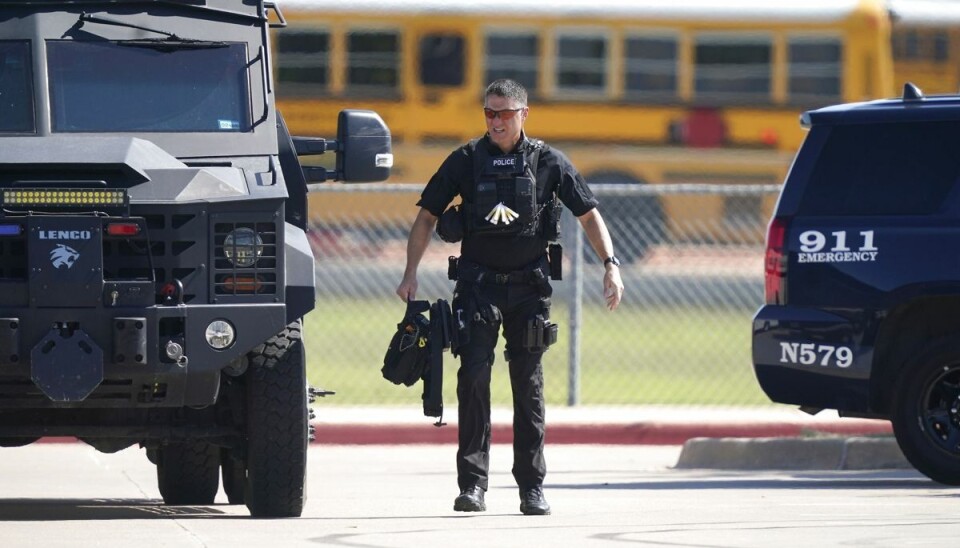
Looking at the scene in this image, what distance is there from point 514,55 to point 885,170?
1699cm

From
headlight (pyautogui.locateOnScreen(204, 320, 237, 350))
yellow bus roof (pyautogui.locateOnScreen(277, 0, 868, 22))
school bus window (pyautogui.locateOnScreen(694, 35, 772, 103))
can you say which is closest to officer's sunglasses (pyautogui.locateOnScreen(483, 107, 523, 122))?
headlight (pyautogui.locateOnScreen(204, 320, 237, 350))

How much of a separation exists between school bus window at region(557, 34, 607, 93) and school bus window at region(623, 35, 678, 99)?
1.05 feet

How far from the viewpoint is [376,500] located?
9.96 m

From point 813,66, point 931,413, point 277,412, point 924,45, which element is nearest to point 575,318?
point 931,413

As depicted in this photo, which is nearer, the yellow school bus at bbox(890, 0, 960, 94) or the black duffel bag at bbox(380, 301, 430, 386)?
the black duffel bag at bbox(380, 301, 430, 386)

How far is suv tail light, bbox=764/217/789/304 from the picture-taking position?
10320 mm

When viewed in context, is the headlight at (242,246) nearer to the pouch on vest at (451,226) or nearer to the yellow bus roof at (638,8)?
the pouch on vest at (451,226)

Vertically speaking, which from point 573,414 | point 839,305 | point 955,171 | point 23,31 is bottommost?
point 573,414

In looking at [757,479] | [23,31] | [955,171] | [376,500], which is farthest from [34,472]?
[955,171]

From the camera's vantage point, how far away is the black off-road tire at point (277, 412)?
851cm

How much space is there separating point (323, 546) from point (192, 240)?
138cm

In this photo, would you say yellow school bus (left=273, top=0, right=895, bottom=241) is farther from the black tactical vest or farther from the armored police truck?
the black tactical vest

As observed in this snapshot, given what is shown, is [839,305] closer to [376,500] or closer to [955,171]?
[955,171]

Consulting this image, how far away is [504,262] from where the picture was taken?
8.73 m
